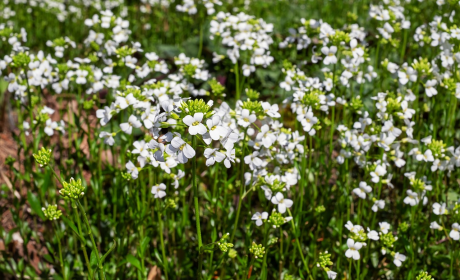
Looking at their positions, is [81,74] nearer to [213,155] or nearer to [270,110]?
[270,110]

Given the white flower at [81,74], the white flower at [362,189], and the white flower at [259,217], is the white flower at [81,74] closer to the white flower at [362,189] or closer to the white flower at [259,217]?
the white flower at [259,217]

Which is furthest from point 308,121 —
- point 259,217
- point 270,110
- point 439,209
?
point 439,209

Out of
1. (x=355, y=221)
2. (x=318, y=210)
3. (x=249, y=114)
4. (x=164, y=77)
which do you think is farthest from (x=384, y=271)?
(x=164, y=77)

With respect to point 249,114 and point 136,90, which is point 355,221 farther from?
point 136,90

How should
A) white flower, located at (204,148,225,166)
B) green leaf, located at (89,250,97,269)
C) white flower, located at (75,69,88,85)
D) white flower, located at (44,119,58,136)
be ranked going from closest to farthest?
white flower, located at (204,148,225,166)
green leaf, located at (89,250,97,269)
white flower, located at (44,119,58,136)
white flower, located at (75,69,88,85)

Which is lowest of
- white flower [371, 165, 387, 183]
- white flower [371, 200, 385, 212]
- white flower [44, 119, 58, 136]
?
white flower [371, 200, 385, 212]

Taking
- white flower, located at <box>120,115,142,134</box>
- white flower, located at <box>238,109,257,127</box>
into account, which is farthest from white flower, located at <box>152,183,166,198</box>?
white flower, located at <box>238,109,257,127</box>

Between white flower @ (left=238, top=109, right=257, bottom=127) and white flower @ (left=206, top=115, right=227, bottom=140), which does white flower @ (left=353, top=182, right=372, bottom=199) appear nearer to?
white flower @ (left=238, top=109, right=257, bottom=127)

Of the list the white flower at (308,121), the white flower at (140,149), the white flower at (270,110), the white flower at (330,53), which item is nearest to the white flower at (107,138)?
the white flower at (140,149)
